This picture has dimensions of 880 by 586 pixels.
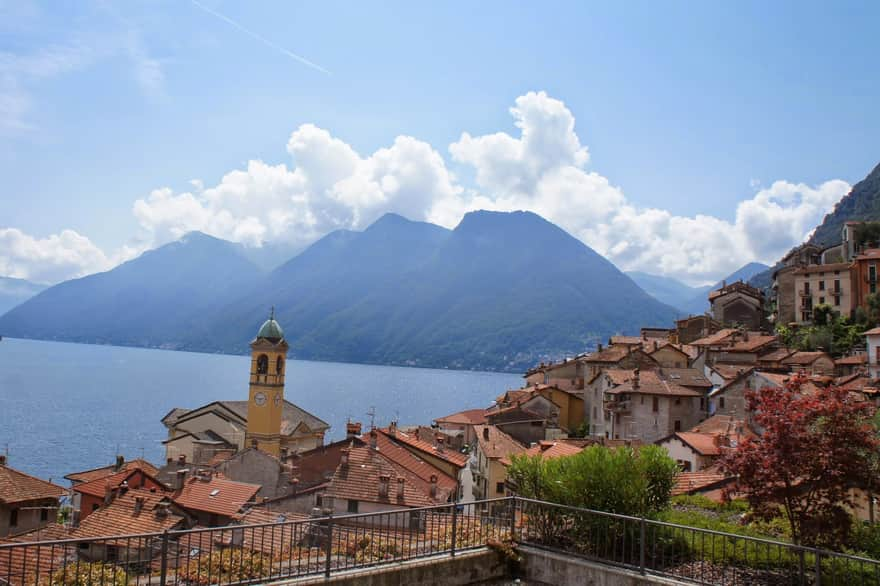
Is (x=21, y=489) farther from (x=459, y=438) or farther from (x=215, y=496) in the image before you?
(x=459, y=438)

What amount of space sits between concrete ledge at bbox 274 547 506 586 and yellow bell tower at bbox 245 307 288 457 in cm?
4990

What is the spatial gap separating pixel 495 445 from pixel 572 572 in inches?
1495

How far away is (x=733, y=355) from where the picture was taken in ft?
203

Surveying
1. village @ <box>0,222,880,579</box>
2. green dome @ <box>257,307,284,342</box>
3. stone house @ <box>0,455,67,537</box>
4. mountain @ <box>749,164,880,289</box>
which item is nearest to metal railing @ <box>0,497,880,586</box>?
village @ <box>0,222,880,579</box>

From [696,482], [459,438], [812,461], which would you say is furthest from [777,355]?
[812,461]

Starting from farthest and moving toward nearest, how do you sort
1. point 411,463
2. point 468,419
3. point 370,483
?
point 468,419
point 411,463
point 370,483

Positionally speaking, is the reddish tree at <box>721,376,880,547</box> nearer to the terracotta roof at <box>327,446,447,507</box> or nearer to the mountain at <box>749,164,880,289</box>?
the terracotta roof at <box>327,446,447,507</box>

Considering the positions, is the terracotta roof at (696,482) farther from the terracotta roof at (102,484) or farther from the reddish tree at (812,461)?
the terracotta roof at (102,484)

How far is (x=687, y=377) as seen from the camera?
5547 centimetres

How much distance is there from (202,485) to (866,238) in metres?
83.7

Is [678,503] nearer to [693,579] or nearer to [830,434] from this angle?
[830,434]

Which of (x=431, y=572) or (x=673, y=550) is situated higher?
(x=673, y=550)

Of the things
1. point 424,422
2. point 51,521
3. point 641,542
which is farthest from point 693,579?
point 424,422

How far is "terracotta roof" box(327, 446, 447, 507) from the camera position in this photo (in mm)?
27781
